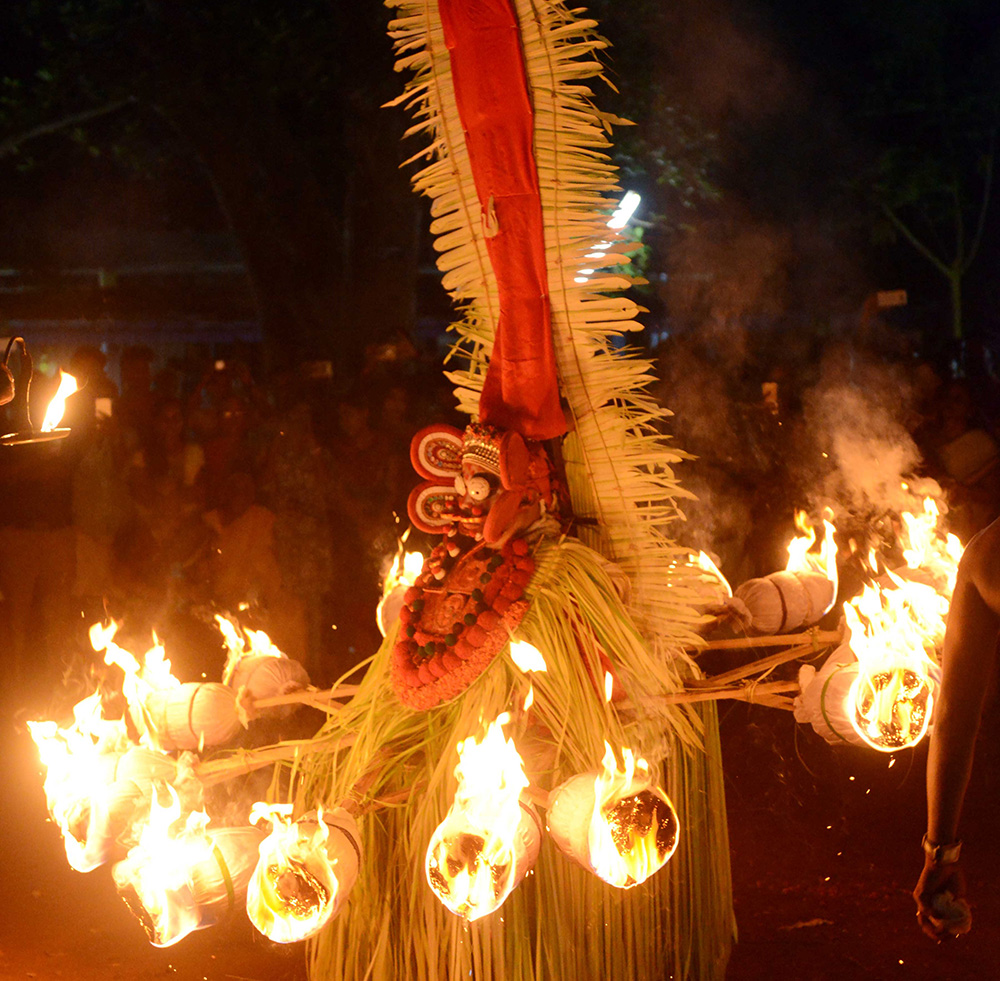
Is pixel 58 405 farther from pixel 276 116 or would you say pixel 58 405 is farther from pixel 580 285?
pixel 276 116

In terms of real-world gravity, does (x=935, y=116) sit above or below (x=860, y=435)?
above

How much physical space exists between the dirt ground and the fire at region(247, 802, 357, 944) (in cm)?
104

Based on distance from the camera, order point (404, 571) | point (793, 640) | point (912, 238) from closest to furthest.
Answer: point (793, 640), point (404, 571), point (912, 238)

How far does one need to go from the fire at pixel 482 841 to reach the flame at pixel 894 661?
32.6 inches

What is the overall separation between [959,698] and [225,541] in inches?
164

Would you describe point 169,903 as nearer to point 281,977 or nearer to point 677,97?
point 281,977

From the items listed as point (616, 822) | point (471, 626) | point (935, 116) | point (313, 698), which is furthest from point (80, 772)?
point (935, 116)

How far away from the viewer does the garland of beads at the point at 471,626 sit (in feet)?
7.66

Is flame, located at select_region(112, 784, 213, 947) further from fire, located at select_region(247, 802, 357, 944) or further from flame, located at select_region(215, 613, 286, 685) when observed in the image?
flame, located at select_region(215, 613, 286, 685)

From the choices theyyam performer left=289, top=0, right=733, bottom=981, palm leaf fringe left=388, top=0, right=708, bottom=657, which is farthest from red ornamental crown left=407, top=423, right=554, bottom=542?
palm leaf fringe left=388, top=0, right=708, bottom=657

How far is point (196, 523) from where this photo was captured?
216 inches

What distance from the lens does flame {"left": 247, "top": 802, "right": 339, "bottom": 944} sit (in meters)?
2.04

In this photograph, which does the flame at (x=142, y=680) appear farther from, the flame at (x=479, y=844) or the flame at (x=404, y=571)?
the flame at (x=479, y=844)

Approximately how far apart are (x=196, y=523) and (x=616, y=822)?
3.97m
